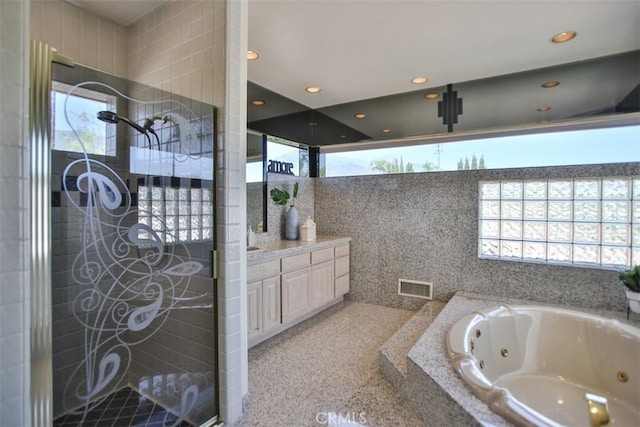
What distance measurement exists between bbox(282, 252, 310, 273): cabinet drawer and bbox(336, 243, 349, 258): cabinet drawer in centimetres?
63

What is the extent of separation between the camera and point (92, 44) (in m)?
1.94

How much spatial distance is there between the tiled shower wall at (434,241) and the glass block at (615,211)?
26cm

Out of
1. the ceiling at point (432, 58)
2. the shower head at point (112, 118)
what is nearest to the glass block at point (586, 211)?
the ceiling at point (432, 58)

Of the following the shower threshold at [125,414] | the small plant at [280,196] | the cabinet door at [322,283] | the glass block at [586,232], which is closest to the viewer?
the shower threshold at [125,414]

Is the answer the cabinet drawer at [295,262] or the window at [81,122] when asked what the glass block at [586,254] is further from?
the window at [81,122]

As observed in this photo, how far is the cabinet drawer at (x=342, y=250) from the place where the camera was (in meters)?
3.70

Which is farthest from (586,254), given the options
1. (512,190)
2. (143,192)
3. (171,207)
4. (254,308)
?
(143,192)

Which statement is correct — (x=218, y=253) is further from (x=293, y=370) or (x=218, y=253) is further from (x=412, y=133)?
(x=412, y=133)

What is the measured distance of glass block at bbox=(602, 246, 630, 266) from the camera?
2570 millimetres

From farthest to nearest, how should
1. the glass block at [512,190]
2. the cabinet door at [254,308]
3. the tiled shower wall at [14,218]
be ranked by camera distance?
the glass block at [512,190]
the cabinet door at [254,308]
the tiled shower wall at [14,218]

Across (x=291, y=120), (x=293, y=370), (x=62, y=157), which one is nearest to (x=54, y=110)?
(x=62, y=157)

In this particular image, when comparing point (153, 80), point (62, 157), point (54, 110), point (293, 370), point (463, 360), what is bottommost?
point (293, 370)

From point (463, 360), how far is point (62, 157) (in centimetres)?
222

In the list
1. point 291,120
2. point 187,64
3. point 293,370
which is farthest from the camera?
point 291,120
